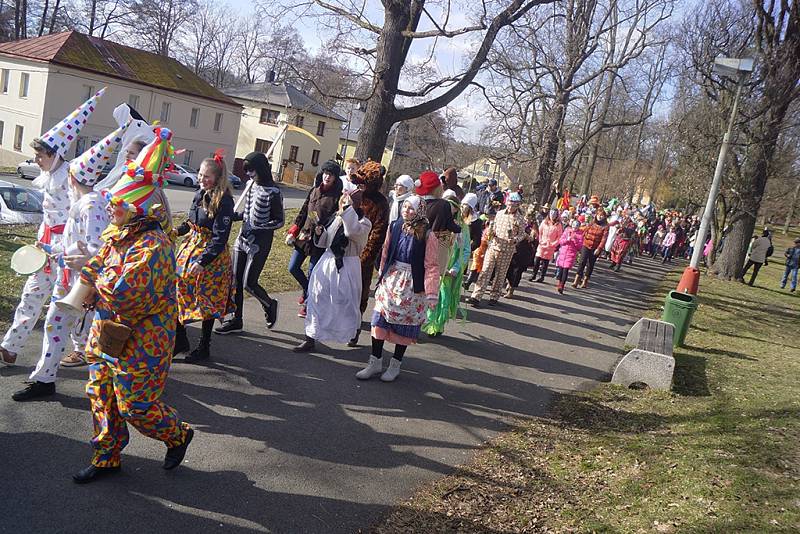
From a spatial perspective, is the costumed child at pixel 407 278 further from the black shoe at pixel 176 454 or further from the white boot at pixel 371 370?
the black shoe at pixel 176 454

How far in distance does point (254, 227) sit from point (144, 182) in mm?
3097

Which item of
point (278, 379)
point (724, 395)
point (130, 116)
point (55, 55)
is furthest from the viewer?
point (55, 55)

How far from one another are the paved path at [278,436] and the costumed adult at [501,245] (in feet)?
9.78

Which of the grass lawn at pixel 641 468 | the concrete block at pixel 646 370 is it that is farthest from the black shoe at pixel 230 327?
the concrete block at pixel 646 370

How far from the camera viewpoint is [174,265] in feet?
12.5

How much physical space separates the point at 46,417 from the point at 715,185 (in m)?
12.4

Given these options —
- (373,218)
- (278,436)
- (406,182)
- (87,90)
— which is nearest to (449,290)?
(406,182)

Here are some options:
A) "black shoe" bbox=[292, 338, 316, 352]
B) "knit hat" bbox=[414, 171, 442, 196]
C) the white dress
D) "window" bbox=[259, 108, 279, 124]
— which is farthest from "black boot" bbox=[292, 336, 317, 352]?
"window" bbox=[259, 108, 279, 124]

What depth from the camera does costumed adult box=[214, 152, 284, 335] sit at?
265 inches

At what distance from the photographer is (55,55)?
121 ft

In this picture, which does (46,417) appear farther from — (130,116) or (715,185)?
(715,185)

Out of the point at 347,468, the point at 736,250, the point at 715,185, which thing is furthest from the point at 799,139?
the point at 347,468

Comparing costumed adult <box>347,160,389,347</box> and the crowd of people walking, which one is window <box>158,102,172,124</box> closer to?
the crowd of people walking

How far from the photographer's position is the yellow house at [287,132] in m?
56.1
